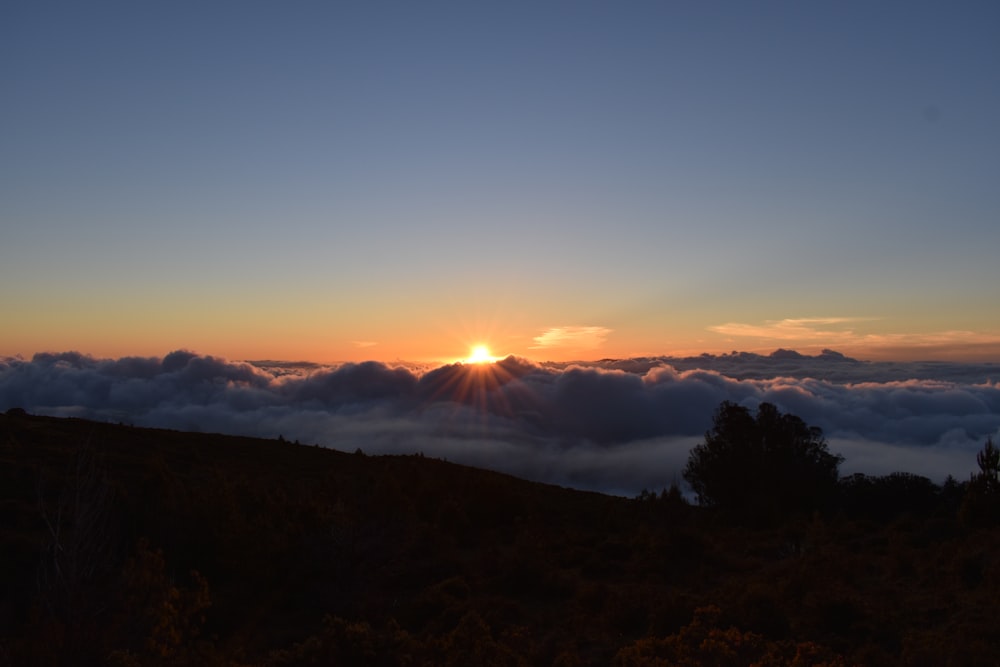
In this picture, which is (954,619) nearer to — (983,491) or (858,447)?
(983,491)

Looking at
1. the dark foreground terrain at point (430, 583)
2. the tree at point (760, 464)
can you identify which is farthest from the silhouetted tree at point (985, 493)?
the tree at point (760, 464)

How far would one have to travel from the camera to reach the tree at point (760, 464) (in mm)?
29625

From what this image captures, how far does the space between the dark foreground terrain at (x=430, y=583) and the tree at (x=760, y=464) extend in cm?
449

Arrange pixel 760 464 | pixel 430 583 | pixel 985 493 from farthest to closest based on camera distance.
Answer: pixel 760 464 < pixel 985 493 < pixel 430 583

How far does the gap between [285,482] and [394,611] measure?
14696 millimetres

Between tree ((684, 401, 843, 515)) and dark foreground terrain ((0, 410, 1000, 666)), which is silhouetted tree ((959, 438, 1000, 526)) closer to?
dark foreground terrain ((0, 410, 1000, 666))

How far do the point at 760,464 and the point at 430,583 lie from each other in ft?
63.2

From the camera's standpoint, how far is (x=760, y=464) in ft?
97.9

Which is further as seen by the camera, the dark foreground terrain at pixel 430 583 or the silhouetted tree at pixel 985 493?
the silhouetted tree at pixel 985 493

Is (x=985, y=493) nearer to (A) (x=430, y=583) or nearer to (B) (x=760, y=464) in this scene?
(B) (x=760, y=464)

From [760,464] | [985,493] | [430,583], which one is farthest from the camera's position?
[760,464]

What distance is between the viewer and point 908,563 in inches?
617

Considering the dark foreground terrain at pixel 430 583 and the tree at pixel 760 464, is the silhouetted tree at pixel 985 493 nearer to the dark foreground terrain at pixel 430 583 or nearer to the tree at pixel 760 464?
the dark foreground terrain at pixel 430 583

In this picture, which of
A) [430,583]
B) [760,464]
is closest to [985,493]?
[760,464]
